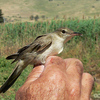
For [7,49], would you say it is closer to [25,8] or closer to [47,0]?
[25,8]

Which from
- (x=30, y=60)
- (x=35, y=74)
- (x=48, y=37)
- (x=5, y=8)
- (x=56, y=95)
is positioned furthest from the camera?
(x=5, y=8)

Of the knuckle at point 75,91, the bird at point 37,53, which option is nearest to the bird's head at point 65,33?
the bird at point 37,53

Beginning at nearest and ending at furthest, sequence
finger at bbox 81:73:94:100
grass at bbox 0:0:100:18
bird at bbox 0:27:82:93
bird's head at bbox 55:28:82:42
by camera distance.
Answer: finger at bbox 81:73:94:100 → bird at bbox 0:27:82:93 → bird's head at bbox 55:28:82:42 → grass at bbox 0:0:100:18

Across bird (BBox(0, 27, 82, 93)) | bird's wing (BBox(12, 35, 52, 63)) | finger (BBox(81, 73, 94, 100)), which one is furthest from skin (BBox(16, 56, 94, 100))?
bird's wing (BBox(12, 35, 52, 63))

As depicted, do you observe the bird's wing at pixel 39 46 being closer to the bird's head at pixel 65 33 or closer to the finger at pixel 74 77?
the bird's head at pixel 65 33

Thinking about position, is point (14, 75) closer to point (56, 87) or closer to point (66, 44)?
point (56, 87)

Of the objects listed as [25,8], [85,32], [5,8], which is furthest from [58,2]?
[85,32]

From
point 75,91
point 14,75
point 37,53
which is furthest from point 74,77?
point 14,75

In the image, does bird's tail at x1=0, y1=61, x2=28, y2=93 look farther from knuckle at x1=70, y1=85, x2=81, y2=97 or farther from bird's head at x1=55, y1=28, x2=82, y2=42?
knuckle at x1=70, y1=85, x2=81, y2=97
